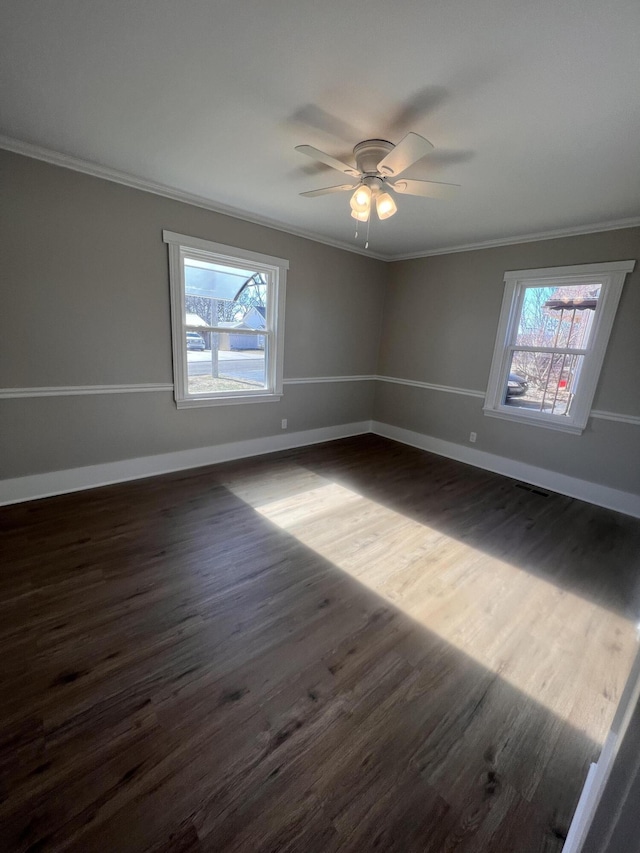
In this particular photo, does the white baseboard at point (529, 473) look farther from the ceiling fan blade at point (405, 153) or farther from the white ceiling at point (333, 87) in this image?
the ceiling fan blade at point (405, 153)

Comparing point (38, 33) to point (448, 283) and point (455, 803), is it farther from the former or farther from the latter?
point (448, 283)

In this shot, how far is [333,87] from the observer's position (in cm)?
163

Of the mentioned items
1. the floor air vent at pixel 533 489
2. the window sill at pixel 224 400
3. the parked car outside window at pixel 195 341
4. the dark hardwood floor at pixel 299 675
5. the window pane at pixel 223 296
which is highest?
the window pane at pixel 223 296

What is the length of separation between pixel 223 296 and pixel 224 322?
263mm

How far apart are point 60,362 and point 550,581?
395 cm

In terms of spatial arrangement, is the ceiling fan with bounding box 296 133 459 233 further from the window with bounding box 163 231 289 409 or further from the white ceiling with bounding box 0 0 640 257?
the window with bounding box 163 231 289 409

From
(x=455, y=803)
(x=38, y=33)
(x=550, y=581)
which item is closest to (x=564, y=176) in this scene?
(x=550, y=581)

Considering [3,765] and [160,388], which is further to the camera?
[160,388]

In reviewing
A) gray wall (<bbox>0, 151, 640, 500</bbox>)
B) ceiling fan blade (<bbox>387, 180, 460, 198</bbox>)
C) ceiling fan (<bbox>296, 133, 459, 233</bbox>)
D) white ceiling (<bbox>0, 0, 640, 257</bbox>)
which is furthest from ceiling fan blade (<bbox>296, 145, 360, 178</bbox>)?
gray wall (<bbox>0, 151, 640, 500</bbox>)

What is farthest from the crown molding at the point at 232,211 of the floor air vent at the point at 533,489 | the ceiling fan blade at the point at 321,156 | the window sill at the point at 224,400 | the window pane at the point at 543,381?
the floor air vent at the point at 533,489

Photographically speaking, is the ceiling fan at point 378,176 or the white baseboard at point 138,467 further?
the white baseboard at point 138,467

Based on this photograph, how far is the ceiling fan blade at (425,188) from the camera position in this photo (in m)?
2.09

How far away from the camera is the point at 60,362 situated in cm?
279

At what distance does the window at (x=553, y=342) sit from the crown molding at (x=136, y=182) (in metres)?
2.39
